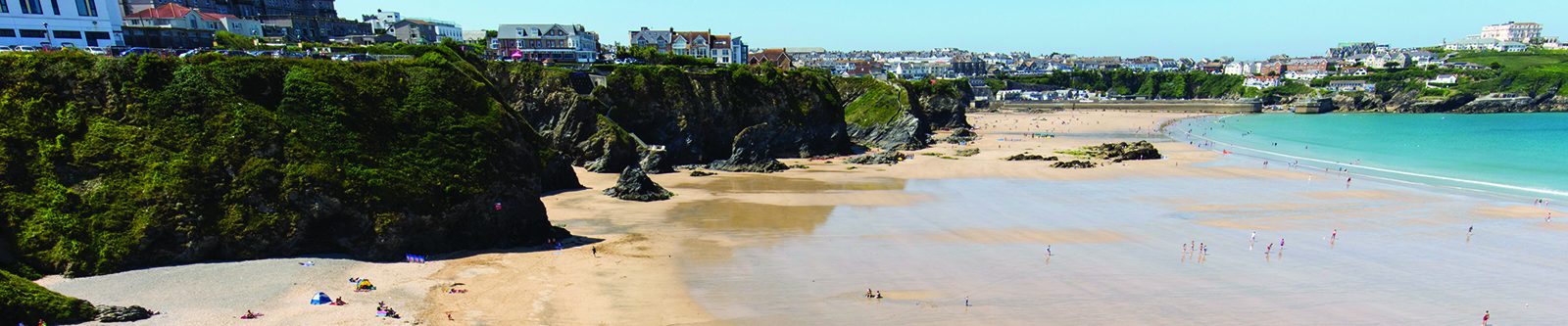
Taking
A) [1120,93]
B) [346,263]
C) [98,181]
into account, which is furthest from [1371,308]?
[1120,93]

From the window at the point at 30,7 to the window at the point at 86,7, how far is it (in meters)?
2.41

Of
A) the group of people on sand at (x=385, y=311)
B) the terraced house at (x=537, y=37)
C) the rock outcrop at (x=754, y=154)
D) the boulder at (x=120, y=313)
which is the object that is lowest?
the rock outcrop at (x=754, y=154)

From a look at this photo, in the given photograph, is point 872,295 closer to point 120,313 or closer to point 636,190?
point 636,190

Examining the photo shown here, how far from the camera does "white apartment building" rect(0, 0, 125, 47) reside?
3466 cm

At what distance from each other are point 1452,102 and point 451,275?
167 m

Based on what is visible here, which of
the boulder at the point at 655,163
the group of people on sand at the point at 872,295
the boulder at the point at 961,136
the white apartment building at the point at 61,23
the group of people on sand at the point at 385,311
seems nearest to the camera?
the group of people on sand at the point at 385,311

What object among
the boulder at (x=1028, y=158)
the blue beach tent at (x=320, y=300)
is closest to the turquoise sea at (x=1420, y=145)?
the boulder at (x=1028, y=158)

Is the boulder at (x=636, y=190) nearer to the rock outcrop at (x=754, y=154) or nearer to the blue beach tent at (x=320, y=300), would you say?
the rock outcrop at (x=754, y=154)

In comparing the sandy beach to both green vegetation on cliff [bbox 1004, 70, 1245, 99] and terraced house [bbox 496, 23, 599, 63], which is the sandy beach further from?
green vegetation on cliff [bbox 1004, 70, 1245, 99]

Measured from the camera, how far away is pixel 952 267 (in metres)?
26.7

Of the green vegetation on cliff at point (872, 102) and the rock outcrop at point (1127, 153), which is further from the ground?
the green vegetation on cliff at point (872, 102)

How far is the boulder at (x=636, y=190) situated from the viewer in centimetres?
3878

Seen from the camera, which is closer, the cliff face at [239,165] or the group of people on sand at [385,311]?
the group of people on sand at [385,311]

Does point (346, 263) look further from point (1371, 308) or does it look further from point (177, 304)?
point (1371, 308)
